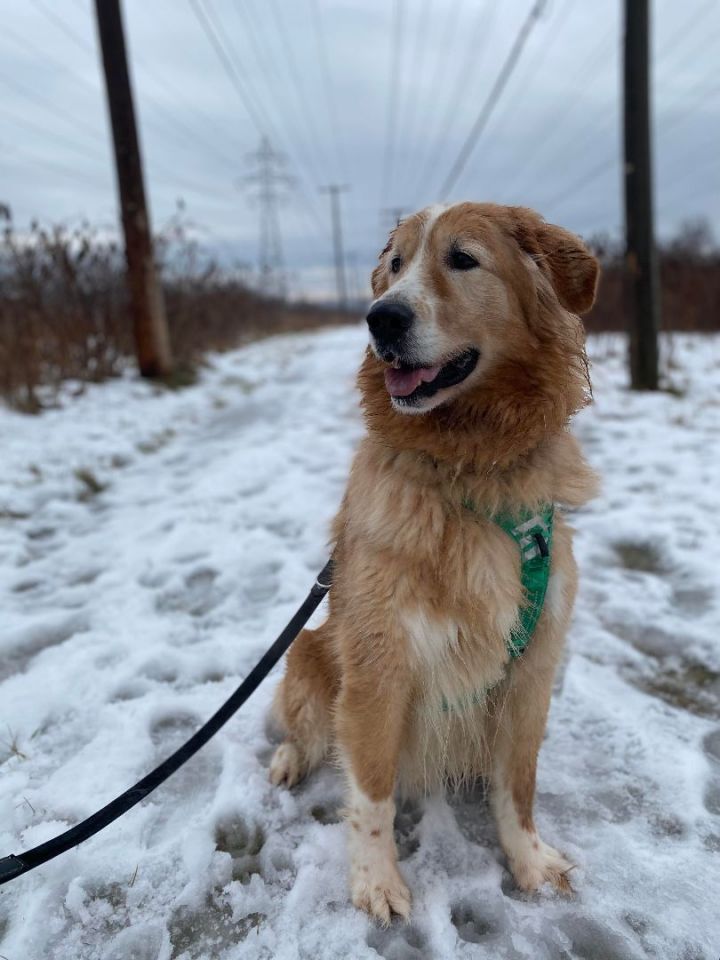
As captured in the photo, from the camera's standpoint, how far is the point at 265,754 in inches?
93.2

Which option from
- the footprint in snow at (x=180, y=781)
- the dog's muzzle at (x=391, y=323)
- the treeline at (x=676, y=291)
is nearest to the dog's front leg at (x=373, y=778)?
the footprint in snow at (x=180, y=781)

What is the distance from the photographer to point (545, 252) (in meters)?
1.97

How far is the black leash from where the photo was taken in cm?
162

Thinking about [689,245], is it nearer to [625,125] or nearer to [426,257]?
[625,125]

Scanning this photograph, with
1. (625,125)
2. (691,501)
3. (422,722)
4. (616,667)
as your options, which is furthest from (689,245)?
(422,722)

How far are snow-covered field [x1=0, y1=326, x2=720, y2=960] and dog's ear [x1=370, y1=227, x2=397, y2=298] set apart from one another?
1.67 m

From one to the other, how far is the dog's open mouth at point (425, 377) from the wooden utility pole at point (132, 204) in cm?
805

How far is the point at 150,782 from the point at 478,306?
169cm

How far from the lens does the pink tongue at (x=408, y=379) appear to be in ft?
6.04

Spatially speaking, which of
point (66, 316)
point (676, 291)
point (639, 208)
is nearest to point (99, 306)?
point (66, 316)

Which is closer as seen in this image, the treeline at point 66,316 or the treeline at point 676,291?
the treeline at point 66,316

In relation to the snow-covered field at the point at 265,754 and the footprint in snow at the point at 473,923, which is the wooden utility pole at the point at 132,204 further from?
the footprint in snow at the point at 473,923

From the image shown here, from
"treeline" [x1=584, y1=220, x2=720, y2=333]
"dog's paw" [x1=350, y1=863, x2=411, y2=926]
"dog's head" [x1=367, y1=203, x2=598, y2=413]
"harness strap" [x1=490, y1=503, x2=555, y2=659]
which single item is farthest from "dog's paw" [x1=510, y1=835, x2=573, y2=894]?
"treeline" [x1=584, y1=220, x2=720, y2=333]

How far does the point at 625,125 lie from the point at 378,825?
8.36m
